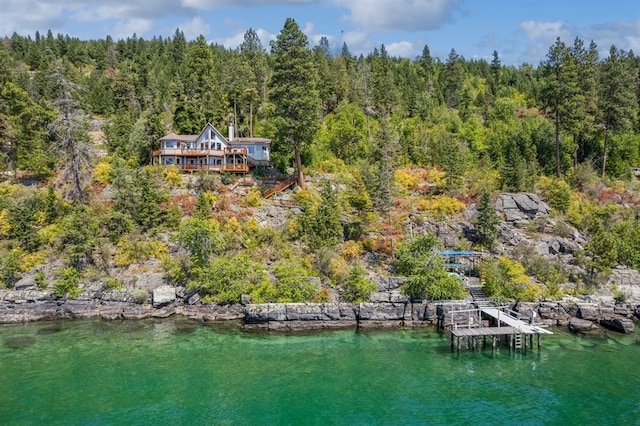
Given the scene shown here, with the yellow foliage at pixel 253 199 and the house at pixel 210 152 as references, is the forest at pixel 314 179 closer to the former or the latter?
the yellow foliage at pixel 253 199

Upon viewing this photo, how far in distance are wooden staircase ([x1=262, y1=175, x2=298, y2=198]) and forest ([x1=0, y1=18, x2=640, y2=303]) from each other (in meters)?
1.52

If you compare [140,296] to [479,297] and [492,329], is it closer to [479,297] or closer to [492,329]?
[492,329]

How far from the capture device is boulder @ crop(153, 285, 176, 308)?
1535 inches

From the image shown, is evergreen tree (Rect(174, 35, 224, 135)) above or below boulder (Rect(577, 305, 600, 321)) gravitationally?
Answer: above

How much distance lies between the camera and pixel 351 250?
142 feet

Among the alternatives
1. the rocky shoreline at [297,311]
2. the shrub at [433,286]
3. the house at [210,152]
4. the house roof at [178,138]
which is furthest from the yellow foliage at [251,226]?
the house roof at [178,138]

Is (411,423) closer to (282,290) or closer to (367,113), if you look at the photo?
(282,290)

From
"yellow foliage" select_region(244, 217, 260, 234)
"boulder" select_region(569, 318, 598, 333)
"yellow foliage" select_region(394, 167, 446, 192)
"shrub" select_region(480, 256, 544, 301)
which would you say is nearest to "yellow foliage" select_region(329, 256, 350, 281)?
"yellow foliage" select_region(244, 217, 260, 234)

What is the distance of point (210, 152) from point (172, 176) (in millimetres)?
5641

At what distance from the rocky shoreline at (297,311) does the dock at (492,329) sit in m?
0.88

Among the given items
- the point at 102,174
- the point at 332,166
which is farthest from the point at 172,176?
the point at 332,166

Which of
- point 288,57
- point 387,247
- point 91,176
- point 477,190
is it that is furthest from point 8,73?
point 477,190

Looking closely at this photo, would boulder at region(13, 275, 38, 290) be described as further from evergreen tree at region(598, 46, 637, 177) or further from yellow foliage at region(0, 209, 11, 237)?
evergreen tree at region(598, 46, 637, 177)

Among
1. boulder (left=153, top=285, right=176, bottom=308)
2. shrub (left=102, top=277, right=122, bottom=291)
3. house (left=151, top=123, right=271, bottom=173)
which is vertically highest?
house (left=151, top=123, right=271, bottom=173)
